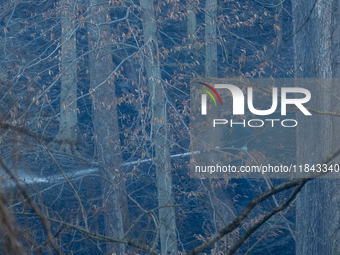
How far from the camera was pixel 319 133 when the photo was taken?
5738 millimetres

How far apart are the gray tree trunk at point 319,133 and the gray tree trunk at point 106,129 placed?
12.2 feet

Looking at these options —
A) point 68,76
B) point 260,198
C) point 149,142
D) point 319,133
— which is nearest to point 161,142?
point 149,142

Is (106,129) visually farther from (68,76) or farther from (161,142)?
(161,142)

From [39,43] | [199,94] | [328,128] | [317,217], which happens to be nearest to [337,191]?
[317,217]

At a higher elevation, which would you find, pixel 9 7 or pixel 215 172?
pixel 9 7

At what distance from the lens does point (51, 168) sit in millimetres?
8625

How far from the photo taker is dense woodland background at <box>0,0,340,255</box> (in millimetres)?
2997

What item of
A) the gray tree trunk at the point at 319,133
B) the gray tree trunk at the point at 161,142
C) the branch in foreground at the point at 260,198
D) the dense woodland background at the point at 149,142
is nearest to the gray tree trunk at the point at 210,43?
the dense woodland background at the point at 149,142

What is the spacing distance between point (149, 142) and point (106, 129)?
4.43 ft

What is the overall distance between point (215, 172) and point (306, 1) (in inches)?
178

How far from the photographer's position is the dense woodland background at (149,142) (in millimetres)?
2997

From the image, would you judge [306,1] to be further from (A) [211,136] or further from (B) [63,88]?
(B) [63,88]

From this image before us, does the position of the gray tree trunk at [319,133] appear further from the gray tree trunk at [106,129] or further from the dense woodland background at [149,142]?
the gray tree trunk at [106,129]

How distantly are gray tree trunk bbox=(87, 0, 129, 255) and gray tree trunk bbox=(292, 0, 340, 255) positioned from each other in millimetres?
3718
